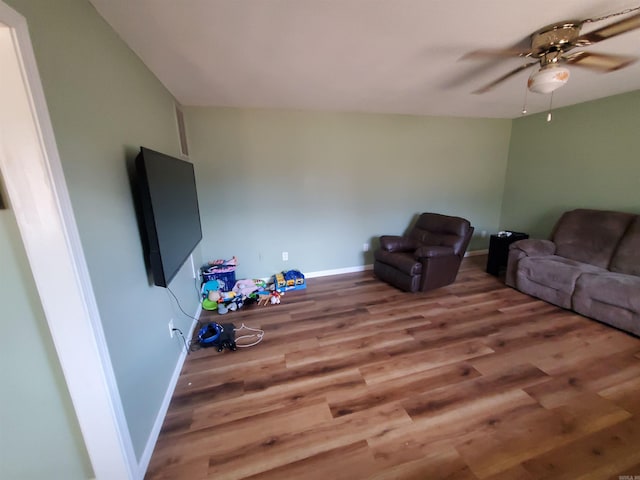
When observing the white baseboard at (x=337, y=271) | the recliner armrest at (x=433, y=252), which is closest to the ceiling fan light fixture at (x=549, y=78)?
the recliner armrest at (x=433, y=252)

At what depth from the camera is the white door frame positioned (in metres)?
0.79

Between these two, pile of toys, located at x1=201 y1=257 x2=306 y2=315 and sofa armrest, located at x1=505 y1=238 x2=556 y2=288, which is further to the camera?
sofa armrest, located at x1=505 y1=238 x2=556 y2=288

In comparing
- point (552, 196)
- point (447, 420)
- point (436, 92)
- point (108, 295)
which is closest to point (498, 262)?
point (552, 196)

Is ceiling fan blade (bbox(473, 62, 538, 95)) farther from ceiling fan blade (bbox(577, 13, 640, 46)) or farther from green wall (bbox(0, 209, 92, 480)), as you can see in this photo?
green wall (bbox(0, 209, 92, 480))

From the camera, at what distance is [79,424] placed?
1098mm

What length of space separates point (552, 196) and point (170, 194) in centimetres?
485

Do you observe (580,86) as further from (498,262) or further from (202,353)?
(202,353)

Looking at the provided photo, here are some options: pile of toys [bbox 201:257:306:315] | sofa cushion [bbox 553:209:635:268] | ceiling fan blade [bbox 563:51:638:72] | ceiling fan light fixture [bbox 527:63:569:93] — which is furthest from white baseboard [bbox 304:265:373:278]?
ceiling fan blade [bbox 563:51:638:72]

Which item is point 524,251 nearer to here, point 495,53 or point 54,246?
point 495,53

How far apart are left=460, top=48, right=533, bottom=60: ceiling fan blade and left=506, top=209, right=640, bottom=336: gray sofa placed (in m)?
2.26

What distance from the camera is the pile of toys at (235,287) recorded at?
2859 millimetres

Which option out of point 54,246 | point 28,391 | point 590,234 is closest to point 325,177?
point 54,246

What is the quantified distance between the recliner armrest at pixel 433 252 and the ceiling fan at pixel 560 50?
1.73m

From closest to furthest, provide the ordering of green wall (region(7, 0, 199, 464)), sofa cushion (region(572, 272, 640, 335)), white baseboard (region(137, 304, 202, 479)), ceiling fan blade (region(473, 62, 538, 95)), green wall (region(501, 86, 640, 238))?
green wall (region(7, 0, 199, 464)) < white baseboard (region(137, 304, 202, 479)) < ceiling fan blade (region(473, 62, 538, 95)) < sofa cushion (region(572, 272, 640, 335)) < green wall (region(501, 86, 640, 238))
